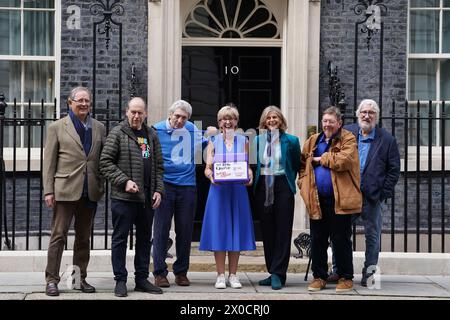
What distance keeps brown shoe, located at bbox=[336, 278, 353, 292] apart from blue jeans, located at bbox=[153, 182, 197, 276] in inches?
57.8

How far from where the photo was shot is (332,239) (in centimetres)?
807

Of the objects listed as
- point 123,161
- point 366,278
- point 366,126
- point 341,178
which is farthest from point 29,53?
point 366,278

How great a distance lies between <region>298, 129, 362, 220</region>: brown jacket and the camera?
25.8 feet

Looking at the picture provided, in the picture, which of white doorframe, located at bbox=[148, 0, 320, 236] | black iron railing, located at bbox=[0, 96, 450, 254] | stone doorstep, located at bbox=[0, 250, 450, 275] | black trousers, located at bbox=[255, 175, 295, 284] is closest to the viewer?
black trousers, located at bbox=[255, 175, 295, 284]

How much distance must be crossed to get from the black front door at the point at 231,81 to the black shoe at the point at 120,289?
3.85m

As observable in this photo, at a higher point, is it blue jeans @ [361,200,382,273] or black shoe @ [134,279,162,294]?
blue jeans @ [361,200,382,273]

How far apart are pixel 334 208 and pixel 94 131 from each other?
7.55 feet

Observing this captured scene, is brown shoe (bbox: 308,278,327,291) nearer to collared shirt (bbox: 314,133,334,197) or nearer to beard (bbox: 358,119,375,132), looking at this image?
collared shirt (bbox: 314,133,334,197)

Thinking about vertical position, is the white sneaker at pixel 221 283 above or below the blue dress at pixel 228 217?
below

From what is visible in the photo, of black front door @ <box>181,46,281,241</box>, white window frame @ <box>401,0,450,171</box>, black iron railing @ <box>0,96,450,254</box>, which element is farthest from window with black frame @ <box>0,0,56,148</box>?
white window frame @ <box>401,0,450,171</box>

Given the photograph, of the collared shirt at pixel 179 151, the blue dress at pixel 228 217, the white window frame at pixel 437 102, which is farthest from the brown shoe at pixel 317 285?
the white window frame at pixel 437 102

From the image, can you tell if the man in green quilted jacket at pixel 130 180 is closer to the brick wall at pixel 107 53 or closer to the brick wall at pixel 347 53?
the brick wall at pixel 107 53

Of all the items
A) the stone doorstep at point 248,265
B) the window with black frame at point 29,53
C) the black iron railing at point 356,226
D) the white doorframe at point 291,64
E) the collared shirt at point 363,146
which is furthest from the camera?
the window with black frame at point 29,53

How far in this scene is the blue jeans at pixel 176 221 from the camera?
819 cm
